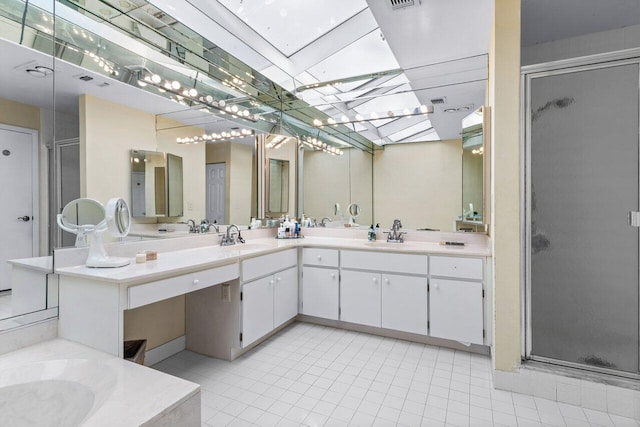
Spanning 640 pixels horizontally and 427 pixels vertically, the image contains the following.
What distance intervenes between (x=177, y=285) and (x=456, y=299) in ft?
6.49

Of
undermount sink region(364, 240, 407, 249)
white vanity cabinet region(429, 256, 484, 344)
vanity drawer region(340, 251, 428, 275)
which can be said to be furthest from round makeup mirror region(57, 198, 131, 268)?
white vanity cabinet region(429, 256, 484, 344)

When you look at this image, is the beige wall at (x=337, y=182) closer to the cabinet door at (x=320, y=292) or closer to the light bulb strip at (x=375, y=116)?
the light bulb strip at (x=375, y=116)

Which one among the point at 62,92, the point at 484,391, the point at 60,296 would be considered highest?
the point at 62,92

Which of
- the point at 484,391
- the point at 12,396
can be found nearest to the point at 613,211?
the point at 484,391

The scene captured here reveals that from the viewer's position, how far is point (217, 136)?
2977 mm

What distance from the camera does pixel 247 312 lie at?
2.36 m

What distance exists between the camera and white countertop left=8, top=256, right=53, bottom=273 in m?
1.62

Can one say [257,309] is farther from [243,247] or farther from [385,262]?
[385,262]

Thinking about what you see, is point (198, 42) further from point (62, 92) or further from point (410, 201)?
point (410, 201)

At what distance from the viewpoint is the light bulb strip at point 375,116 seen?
3.11 metres

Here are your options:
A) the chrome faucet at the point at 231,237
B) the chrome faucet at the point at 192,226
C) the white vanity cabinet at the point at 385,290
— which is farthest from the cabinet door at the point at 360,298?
the chrome faucet at the point at 192,226

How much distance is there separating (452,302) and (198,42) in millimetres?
2879

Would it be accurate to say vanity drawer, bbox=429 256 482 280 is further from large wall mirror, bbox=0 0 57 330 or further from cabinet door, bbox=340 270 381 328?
large wall mirror, bbox=0 0 57 330

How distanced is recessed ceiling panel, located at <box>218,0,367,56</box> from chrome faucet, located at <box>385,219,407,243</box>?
6.21 feet
